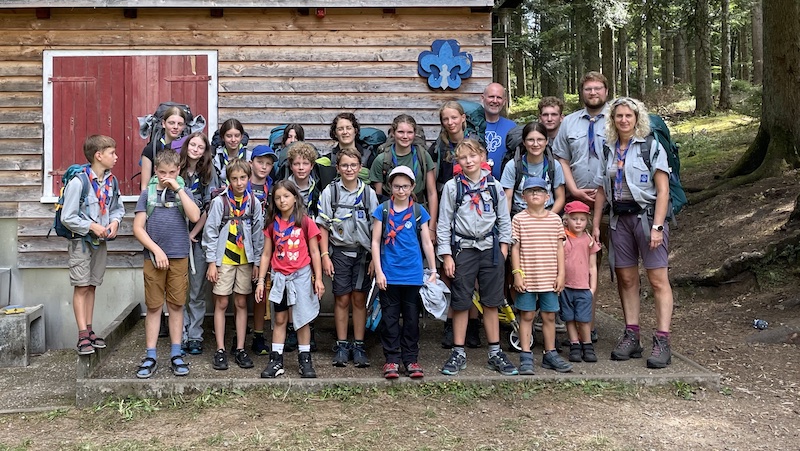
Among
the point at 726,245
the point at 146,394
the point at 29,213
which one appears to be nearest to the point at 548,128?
the point at 146,394

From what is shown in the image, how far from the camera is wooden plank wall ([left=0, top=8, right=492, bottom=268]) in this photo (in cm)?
739

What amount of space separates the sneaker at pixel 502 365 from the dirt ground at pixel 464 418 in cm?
12

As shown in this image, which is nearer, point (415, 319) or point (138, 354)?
point (415, 319)

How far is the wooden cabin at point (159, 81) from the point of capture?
24.2ft

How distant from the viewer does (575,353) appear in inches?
214

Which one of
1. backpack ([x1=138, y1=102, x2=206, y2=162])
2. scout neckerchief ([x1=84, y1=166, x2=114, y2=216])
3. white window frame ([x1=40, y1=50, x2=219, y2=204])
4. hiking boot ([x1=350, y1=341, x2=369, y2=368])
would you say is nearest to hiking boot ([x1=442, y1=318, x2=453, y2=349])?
hiking boot ([x1=350, y1=341, x2=369, y2=368])

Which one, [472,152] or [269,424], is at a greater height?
[472,152]

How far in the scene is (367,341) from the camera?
6164 millimetres

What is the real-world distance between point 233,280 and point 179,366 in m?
0.76

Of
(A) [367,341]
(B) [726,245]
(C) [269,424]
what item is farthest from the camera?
(B) [726,245]

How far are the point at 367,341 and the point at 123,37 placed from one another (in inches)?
168

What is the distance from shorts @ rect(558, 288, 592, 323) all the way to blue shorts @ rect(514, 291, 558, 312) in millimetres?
188

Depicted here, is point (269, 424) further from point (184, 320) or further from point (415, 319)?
point (184, 320)

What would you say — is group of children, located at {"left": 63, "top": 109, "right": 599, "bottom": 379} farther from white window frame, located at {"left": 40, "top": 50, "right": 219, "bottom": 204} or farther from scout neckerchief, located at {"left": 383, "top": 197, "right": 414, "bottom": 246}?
white window frame, located at {"left": 40, "top": 50, "right": 219, "bottom": 204}
